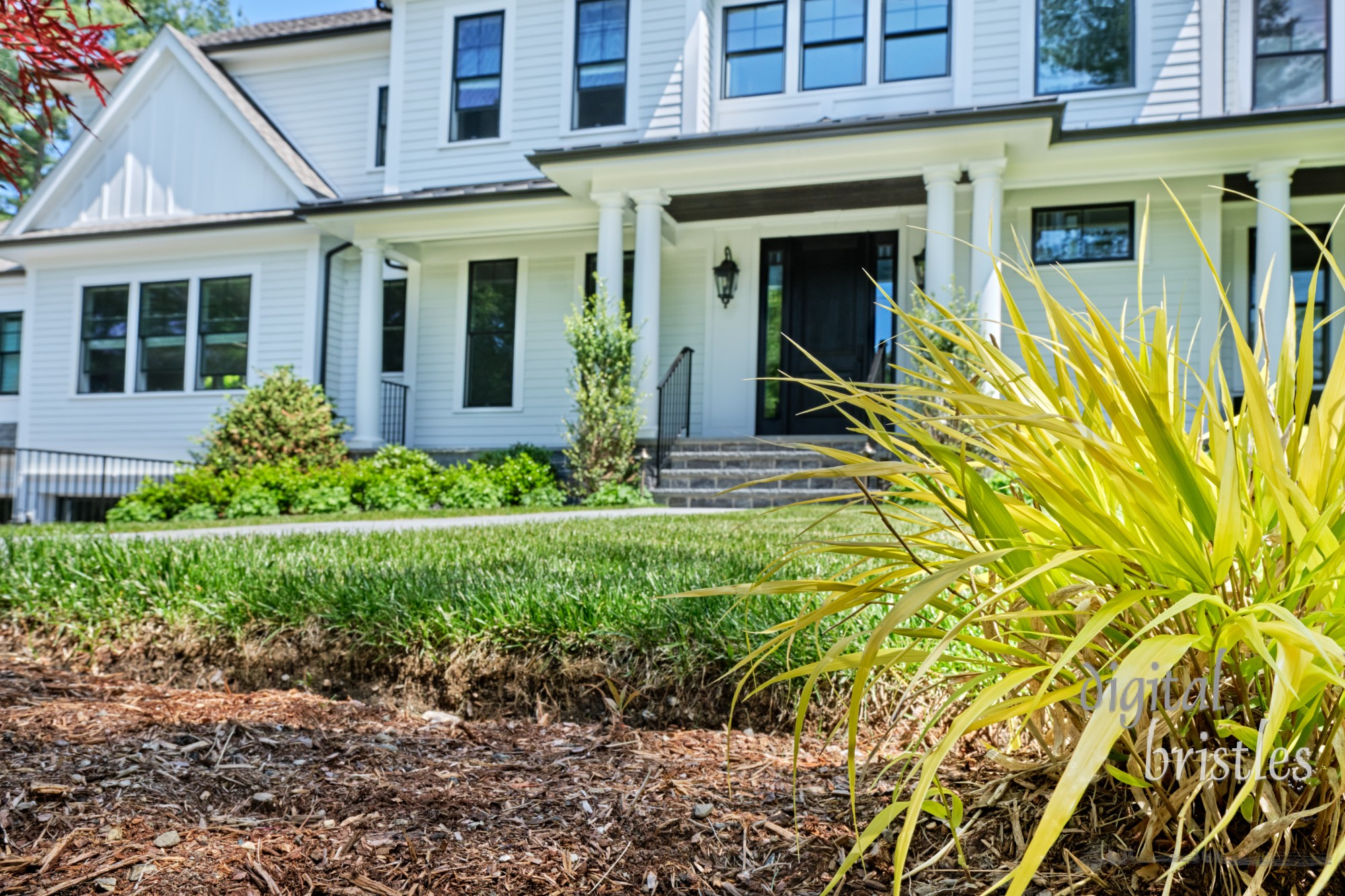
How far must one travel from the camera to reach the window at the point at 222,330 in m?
13.0

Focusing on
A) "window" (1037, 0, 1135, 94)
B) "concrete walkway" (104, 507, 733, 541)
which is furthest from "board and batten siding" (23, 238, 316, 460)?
"window" (1037, 0, 1135, 94)

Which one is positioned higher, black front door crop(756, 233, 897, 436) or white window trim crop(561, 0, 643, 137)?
white window trim crop(561, 0, 643, 137)

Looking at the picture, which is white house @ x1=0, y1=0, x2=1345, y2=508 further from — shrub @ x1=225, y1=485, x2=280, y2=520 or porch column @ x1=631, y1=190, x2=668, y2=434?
shrub @ x1=225, y1=485, x2=280, y2=520

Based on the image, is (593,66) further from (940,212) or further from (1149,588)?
(1149,588)

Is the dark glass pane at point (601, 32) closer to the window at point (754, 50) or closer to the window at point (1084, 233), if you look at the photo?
the window at point (754, 50)

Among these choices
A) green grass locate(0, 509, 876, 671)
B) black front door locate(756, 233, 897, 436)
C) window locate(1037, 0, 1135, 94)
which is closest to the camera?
green grass locate(0, 509, 876, 671)

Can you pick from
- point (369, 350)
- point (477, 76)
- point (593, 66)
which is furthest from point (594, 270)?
point (477, 76)

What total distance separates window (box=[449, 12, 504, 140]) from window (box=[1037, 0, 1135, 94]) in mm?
7011

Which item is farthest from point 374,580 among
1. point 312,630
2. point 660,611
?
point 660,611

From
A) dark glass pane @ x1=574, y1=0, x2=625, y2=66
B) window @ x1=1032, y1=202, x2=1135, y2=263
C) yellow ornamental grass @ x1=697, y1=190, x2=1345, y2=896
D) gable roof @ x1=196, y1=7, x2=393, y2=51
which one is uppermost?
gable roof @ x1=196, y1=7, x2=393, y2=51

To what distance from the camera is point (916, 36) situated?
10.9 m

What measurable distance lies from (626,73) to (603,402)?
5080 millimetres

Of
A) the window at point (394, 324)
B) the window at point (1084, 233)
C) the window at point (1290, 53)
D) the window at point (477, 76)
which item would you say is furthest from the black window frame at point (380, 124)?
the window at point (1290, 53)

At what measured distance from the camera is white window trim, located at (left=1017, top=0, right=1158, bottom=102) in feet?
33.6
